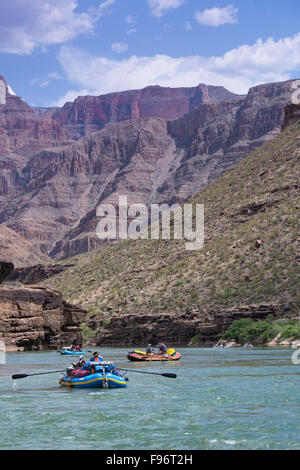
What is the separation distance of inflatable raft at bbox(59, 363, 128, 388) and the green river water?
72 centimetres

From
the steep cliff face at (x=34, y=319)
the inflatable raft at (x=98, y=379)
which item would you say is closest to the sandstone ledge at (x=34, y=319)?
the steep cliff face at (x=34, y=319)

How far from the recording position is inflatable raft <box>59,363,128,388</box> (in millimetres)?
40562

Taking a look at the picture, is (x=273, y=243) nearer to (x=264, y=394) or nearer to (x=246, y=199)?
(x=246, y=199)

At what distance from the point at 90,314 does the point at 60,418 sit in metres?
77.9

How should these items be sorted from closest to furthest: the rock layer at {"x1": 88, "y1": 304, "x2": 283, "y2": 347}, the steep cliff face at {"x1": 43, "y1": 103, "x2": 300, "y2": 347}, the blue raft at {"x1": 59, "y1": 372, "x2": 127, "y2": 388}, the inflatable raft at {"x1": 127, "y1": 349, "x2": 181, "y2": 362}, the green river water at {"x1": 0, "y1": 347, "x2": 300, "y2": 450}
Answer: the green river water at {"x1": 0, "y1": 347, "x2": 300, "y2": 450}, the blue raft at {"x1": 59, "y1": 372, "x2": 127, "y2": 388}, the inflatable raft at {"x1": 127, "y1": 349, "x2": 181, "y2": 362}, the rock layer at {"x1": 88, "y1": 304, "x2": 283, "y2": 347}, the steep cliff face at {"x1": 43, "y1": 103, "x2": 300, "y2": 347}

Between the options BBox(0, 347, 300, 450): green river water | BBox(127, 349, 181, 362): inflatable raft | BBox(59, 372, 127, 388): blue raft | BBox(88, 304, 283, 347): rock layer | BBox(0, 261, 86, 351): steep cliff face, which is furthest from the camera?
BBox(0, 261, 86, 351): steep cliff face

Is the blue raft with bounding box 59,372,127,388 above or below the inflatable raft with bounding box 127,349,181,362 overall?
above

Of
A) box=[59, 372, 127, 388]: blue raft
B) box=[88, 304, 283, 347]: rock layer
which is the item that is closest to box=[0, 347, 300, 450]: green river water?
box=[59, 372, 127, 388]: blue raft

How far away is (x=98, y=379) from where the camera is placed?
4072cm

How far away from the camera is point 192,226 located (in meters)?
116

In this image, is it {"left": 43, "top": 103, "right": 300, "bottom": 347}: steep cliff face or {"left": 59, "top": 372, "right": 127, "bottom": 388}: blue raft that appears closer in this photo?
{"left": 59, "top": 372, "right": 127, "bottom": 388}: blue raft

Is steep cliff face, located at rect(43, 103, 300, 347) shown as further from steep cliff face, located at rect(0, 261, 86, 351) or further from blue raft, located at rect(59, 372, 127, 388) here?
blue raft, located at rect(59, 372, 127, 388)
